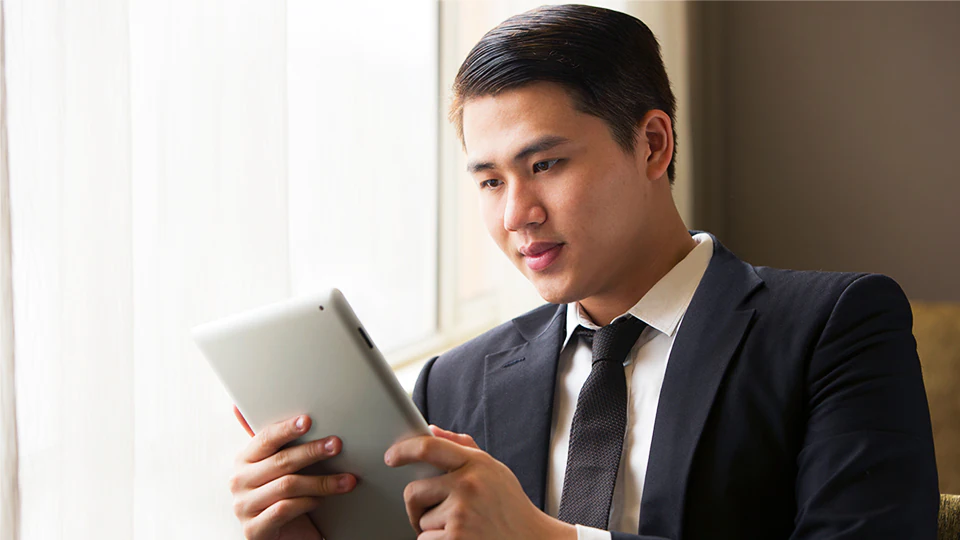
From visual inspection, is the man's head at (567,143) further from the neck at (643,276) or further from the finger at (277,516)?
the finger at (277,516)

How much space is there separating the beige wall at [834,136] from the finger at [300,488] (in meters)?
2.52

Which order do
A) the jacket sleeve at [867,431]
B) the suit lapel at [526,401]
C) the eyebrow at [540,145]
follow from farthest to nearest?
the suit lapel at [526,401] → the eyebrow at [540,145] → the jacket sleeve at [867,431]

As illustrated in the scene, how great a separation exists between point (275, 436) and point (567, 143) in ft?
1.69

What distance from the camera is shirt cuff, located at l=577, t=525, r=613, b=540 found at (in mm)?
971

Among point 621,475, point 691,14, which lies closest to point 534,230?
Answer: point 621,475

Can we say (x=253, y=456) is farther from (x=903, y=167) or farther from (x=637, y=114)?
(x=903, y=167)

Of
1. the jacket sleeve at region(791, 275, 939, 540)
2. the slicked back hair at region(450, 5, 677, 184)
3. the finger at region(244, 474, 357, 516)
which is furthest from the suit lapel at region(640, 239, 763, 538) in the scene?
the finger at region(244, 474, 357, 516)

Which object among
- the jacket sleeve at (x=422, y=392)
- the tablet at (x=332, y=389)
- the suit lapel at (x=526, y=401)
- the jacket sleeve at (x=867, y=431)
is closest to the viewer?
the tablet at (x=332, y=389)

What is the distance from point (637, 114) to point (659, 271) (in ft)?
0.75

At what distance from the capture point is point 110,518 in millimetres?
950

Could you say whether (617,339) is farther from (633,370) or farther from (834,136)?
(834,136)

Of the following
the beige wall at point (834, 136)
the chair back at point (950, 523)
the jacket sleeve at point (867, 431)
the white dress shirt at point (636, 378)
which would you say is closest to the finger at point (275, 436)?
the white dress shirt at point (636, 378)

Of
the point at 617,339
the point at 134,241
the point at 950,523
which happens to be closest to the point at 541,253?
the point at 617,339

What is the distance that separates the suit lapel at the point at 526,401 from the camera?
48.3 inches
